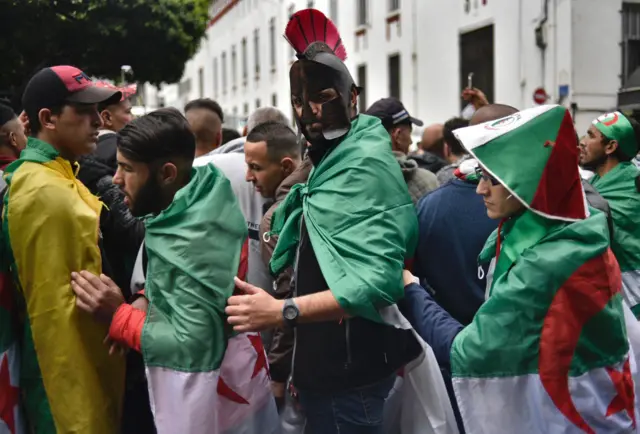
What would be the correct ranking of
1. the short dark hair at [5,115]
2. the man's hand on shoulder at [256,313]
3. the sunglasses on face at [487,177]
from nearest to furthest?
the man's hand on shoulder at [256,313] → the sunglasses on face at [487,177] → the short dark hair at [5,115]

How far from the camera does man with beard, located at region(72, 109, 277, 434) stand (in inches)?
111

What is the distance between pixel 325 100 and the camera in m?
2.86

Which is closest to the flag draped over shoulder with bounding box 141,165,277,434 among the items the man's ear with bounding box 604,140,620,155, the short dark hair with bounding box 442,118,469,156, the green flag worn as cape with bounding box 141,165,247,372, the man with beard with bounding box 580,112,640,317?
the green flag worn as cape with bounding box 141,165,247,372

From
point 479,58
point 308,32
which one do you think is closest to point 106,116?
point 308,32

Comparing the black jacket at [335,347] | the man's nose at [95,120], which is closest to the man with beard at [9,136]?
the man's nose at [95,120]

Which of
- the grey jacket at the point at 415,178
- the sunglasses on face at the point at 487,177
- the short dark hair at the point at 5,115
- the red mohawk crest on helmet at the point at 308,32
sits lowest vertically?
the grey jacket at the point at 415,178

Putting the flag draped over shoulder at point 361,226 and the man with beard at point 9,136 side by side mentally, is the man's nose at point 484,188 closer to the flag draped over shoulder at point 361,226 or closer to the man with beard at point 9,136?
the flag draped over shoulder at point 361,226

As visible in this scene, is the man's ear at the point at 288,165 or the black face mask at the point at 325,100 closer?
the black face mask at the point at 325,100

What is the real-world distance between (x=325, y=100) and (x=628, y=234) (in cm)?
299

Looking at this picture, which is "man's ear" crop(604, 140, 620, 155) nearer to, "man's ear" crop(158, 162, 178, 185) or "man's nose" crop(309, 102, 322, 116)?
"man's nose" crop(309, 102, 322, 116)

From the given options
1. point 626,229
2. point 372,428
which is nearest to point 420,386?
point 372,428

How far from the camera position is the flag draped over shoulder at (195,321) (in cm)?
281

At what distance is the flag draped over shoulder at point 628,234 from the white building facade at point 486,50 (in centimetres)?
1081

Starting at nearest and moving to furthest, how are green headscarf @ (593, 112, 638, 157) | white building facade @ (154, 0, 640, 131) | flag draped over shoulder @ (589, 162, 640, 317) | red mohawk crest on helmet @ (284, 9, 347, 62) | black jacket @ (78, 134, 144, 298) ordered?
red mohawk crest on helmet @ (284, 9, 347, 62) < black jacket @ (78, 134, 144, 298) < flag draped over shoulder @ (589, 162, 640, 317) < green headscarf @ (593, 112, 638, 157) < white building facade @ (154, 0, 640, 131)
